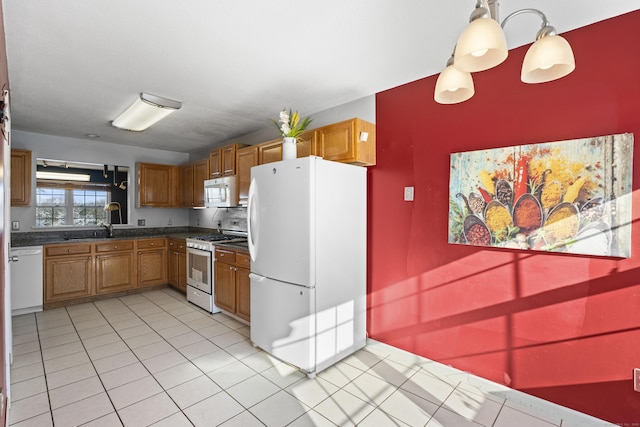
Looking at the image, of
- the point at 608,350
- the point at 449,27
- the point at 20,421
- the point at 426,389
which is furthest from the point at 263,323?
the point at 449,27

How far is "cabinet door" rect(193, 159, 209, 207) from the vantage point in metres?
4.88

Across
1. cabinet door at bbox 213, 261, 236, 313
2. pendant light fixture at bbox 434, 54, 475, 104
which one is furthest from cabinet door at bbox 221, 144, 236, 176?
pendant light fixture at bbox 434, 54, 475, 104

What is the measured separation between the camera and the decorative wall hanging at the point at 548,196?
179cm

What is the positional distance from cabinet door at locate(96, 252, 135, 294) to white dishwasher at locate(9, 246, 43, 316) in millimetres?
641

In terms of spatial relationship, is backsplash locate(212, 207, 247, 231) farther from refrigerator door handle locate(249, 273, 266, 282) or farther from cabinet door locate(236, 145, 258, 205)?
refrigerator door handle locate(249, 273, 266, 282)

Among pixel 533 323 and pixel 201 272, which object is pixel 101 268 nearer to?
pixel 201 272

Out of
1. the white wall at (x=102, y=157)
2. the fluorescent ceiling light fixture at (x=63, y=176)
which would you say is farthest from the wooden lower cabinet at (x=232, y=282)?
the fluorescent ceiling light fixture at (x=63, y=176)

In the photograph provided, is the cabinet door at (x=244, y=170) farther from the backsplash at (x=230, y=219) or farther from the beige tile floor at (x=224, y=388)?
the beige tile floor at (x=224, y=388)

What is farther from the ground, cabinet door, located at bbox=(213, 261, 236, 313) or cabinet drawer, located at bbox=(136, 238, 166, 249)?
cabinet drawer, located at bbox=(136, 238, 166, 249)

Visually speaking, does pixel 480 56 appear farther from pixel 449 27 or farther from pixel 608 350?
pixel 608 350

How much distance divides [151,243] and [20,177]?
184cm

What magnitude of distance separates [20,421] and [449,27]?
374 cm

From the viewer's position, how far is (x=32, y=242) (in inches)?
162

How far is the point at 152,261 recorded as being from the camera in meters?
4.98
